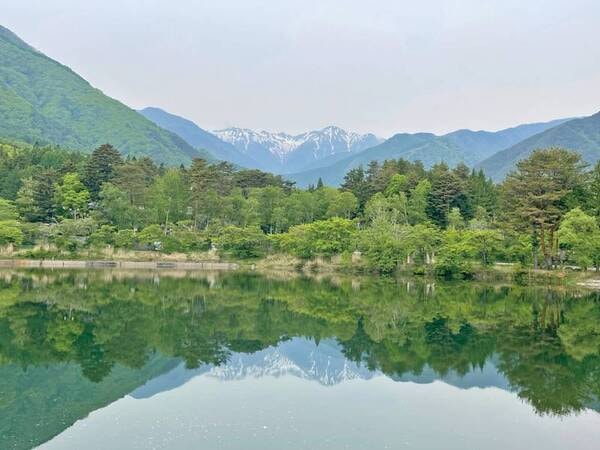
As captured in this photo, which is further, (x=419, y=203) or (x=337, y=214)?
(x=337, y=214)

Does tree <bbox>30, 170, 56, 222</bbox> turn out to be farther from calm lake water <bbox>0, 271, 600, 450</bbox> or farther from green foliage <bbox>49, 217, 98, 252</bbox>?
calm lake water <bbox>0, 271, 600, 450</bbox>

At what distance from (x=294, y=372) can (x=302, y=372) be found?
237 millimetres

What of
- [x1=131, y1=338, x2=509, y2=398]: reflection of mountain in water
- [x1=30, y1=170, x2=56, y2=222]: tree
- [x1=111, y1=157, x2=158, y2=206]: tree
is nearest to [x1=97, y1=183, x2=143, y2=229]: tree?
[x1=111, y1=157, x2=158, y2=206]: tree

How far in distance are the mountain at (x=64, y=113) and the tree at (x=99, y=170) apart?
88943mm

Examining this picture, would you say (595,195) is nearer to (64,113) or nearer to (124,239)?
(124,239)

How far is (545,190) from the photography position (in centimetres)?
4269

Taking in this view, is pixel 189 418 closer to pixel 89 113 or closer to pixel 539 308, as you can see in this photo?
pixel 539 308

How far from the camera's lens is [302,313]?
26.7 meters

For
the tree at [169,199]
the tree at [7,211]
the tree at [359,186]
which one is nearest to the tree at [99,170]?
the tree at [169,199]

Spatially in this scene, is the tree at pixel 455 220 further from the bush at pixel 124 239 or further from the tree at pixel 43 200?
the tree at pixel 43 200

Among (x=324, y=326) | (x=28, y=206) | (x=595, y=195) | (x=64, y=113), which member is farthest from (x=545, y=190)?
(x=64, y=113)

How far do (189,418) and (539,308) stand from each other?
21.6 metres

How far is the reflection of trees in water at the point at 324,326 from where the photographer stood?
17.0 m

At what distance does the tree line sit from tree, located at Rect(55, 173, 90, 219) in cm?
14
